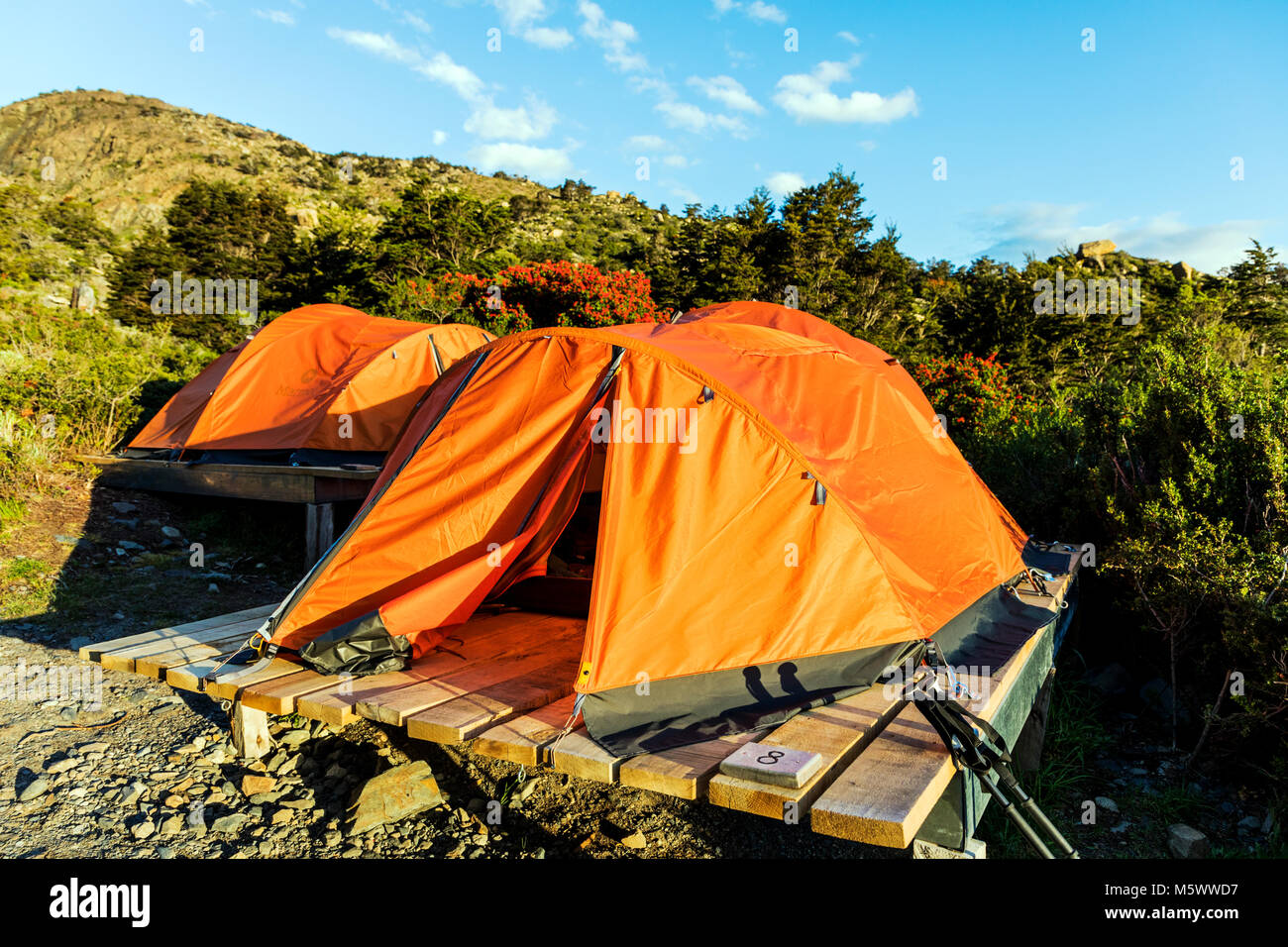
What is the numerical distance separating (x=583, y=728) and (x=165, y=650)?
7.58 feet

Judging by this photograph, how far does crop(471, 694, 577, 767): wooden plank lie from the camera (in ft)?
9.03

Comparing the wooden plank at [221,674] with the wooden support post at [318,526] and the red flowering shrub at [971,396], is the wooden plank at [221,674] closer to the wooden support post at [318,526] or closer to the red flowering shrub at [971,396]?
the wooden support post at [318,526]

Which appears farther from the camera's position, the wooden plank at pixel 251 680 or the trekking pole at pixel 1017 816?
the wooden plank at pixel 251 680

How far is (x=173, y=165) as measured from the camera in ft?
117

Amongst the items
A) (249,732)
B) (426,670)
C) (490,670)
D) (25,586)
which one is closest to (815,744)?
(490,670)

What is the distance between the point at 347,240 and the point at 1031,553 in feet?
52.4

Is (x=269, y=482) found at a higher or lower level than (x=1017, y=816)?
higher

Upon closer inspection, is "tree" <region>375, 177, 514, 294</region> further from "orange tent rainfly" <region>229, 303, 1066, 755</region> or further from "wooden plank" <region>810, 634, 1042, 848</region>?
"wooden plank" <region>810, 634, 1042, 848</region>

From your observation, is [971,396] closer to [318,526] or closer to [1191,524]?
[1191,524]

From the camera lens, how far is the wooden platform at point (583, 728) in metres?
2.37

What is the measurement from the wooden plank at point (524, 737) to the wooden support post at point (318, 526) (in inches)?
178

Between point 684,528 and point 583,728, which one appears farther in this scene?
point 684,528

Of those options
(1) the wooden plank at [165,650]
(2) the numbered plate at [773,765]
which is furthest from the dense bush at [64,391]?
(2) the numbered plate at [773,765]

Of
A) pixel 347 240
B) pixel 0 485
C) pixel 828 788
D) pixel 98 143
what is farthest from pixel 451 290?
pixel 98 143
